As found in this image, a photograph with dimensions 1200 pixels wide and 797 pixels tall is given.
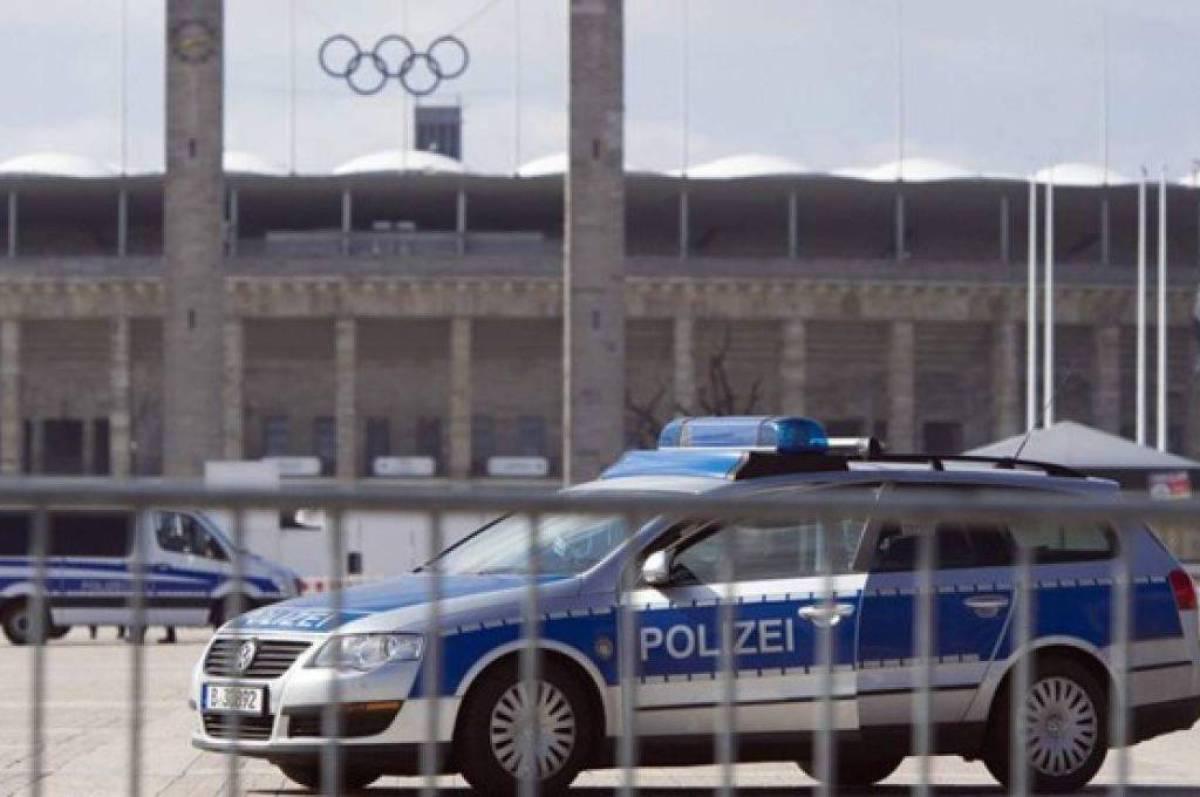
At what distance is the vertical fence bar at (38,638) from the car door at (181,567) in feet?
0.88

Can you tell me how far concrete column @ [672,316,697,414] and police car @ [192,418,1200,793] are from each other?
75.1m

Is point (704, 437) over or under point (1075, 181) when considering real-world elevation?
under

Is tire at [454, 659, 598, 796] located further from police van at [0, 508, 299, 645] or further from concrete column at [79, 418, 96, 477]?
concrete column at [79, 418, 96, 477]

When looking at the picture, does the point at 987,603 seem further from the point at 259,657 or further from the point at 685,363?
the point at 685,363

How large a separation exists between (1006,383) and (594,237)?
2284cm

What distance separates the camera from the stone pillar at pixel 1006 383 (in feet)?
287

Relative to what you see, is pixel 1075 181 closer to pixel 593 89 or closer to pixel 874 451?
pixel 593 89

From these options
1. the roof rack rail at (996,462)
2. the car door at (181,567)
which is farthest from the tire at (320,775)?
the roof rack rail at (996,462)

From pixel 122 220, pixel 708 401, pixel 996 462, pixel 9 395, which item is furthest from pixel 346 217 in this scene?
pixel 996 462

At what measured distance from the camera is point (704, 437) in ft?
49.8

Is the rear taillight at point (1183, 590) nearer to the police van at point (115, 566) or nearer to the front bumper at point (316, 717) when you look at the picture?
the front bumper at point (316, 717)

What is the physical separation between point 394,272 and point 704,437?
73143 mm

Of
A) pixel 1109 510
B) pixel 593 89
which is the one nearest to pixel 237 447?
pixel 593 89

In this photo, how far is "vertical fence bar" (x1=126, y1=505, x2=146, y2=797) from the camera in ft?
22.4
